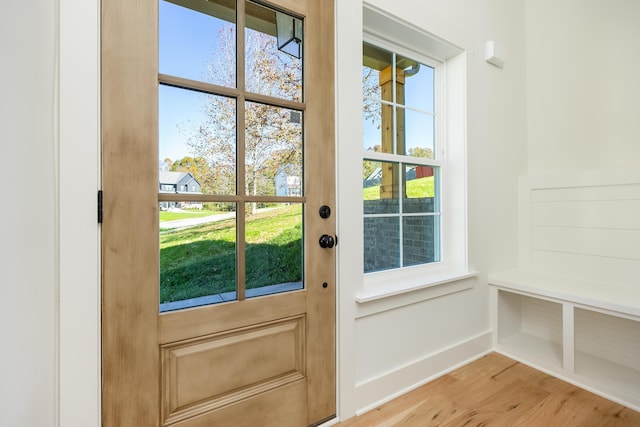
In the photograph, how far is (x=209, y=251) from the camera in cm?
121

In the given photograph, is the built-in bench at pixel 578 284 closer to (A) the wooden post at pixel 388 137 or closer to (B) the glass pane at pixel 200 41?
(A) the wooden post at pixel 388 137

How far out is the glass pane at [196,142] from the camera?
112 centimetres

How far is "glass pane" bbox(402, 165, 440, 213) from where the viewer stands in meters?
2.01

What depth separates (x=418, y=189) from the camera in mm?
2070

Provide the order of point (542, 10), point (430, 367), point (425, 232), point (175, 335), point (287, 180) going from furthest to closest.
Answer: point (542, 10), point (425, 232), point (430, 367), point (287, 180), point (175, 335)

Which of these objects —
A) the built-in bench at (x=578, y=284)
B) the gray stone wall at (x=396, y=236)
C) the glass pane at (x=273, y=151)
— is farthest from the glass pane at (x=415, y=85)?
the built-in bench at (x=578, y=284)

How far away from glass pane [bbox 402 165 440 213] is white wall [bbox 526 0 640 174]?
1.03m

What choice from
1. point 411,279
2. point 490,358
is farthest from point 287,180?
point 490,358

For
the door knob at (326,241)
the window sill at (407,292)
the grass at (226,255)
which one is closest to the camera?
the grass at (226,255)

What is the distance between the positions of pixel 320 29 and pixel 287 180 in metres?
0.77

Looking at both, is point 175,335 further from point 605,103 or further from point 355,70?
point 605,103

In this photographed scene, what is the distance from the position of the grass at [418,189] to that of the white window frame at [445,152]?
0.11m

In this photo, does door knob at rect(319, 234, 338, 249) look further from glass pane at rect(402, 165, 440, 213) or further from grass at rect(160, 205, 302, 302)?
glass pane at rect(402, 165, 440, 213)

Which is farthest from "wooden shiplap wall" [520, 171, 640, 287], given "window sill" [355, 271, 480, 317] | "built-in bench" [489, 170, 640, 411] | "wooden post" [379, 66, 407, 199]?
"wooden post" [379, 66, 407, 199]
